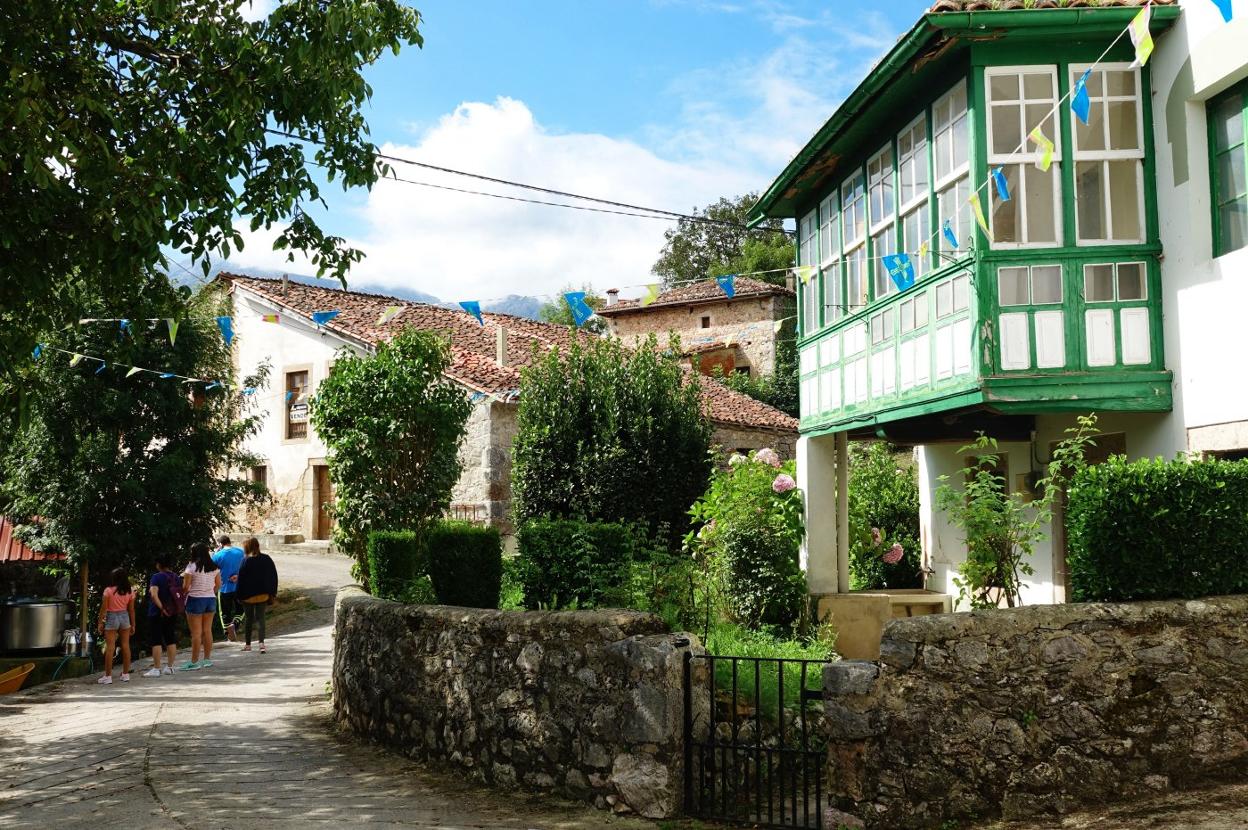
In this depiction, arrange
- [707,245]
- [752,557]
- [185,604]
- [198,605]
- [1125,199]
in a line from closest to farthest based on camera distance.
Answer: [1125,199] → [752,557] → [198,605] → [185,604] → [707,245]

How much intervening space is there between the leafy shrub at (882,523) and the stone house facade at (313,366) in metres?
6.86

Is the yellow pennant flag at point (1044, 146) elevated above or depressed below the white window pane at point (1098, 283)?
above

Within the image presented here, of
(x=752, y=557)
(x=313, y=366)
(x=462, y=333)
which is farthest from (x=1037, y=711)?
(x=462, y=333)

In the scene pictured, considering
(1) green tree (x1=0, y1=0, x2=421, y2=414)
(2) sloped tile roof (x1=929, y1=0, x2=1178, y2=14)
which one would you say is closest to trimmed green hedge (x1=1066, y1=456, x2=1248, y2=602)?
(2) sloped tile roof (x1=929, y1=0, x2=1178, y2=14)

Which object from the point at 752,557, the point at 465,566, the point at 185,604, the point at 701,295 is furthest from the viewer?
the point at 701,295

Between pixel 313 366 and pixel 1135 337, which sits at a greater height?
pixel 313 366

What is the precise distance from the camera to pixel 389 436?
541 inches

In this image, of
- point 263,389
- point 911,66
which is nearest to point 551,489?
point 911,66

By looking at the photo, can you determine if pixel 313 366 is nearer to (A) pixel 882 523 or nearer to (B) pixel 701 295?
(B) pixel 701 295

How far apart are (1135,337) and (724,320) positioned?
1019 inches

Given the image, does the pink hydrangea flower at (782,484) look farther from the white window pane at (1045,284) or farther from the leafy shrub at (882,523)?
the white window pane at (1045,284)

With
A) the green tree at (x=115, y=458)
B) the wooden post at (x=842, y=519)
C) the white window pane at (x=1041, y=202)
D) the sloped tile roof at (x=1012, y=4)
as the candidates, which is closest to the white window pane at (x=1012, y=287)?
the white window pane at (x=1041, y=202)

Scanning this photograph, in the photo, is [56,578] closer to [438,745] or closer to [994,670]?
[438,745]

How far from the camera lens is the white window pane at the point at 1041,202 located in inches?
365
